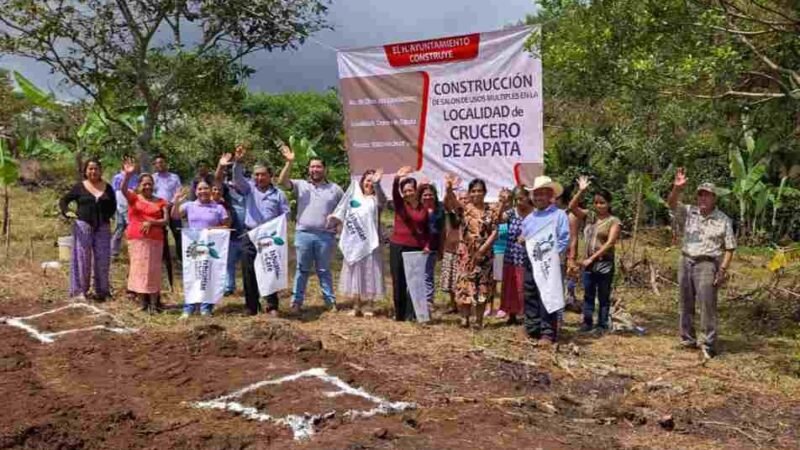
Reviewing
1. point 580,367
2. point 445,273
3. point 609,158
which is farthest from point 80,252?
point 609,158

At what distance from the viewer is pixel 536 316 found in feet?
23.8

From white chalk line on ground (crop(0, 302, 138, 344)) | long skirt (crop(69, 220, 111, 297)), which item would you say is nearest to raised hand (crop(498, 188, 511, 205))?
white chalk line on ground (crop(0, 302, 138, 344))

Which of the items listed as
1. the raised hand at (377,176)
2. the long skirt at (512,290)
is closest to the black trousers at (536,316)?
the long skirt at (512,290)

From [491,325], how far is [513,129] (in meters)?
1.98

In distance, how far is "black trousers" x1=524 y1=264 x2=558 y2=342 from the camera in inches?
283

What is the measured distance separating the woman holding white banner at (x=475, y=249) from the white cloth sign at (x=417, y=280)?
1.13ft

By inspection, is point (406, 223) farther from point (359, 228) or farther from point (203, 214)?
point (203, 214)

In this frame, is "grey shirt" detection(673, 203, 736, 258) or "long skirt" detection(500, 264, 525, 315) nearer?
"grey shirt" detection(673, 203, 736, 258)

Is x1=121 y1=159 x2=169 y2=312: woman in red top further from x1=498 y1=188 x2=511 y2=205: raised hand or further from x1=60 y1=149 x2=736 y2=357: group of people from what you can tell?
x1=498 y1=188 x2=511 y2=205: raised hand

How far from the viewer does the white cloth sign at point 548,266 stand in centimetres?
702

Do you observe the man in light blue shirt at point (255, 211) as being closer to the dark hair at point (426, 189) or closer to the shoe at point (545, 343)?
the dark hair at point (426, 189)

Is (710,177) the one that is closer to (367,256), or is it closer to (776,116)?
(776,116)

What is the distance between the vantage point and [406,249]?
7711mm

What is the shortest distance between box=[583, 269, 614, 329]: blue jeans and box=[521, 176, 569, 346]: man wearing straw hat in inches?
27.5
